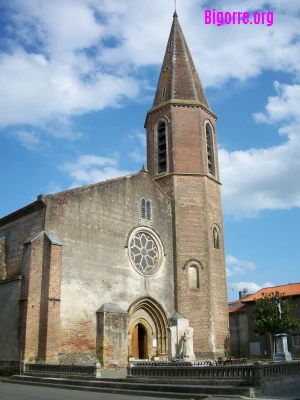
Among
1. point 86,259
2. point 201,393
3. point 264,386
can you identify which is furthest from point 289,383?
point 86,259

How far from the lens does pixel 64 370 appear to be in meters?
17.4

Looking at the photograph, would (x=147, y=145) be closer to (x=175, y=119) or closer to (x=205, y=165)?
(x=175, y=119)

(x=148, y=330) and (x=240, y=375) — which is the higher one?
(x=148, y=330)

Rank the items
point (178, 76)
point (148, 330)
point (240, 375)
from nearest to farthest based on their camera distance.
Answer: point (240, 375)
point (148, 330)
point (178, 76)

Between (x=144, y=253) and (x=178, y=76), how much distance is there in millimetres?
14202

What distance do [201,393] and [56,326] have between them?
982cm

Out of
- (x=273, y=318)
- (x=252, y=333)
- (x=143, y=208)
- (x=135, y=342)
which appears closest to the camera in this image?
(x=135, y=342)

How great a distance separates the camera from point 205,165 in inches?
1166

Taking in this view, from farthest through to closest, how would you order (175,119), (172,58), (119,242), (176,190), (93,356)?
(172,58)
(175,119)
(176,190)
(119,242)
(93,356)

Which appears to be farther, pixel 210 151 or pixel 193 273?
pixel 210 151

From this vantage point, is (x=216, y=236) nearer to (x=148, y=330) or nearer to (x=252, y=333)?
(x=148, y=330)

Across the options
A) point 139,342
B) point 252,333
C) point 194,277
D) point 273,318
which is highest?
point 194,277

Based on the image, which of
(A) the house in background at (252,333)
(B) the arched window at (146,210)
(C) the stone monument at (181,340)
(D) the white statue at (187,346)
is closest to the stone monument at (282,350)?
(C) the stone monument at (181,340)

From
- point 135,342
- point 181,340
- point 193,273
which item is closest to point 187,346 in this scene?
point 181,340
